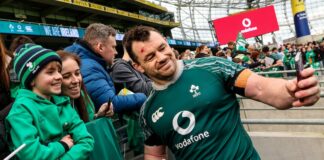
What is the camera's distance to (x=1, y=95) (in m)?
1.72

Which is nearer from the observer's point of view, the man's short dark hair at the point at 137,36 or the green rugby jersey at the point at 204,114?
the green rugby jersey at the point at 204,114

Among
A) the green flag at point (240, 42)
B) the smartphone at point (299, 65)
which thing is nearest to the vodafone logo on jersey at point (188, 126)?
the smartphone at point (299, 65)

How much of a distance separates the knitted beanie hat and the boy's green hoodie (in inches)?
2.6

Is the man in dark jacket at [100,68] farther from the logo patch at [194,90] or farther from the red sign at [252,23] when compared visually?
the red sign at [252,23]

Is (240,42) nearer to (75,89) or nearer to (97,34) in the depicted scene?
(97,34)

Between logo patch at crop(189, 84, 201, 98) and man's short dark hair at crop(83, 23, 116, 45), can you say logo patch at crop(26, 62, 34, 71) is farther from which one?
man's short dark hair at crop(83, 23, 116, 45)

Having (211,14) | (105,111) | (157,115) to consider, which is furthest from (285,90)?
(211,14)

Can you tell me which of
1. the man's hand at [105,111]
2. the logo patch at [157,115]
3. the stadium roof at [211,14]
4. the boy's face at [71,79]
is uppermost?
the stadium roof at [211,14]

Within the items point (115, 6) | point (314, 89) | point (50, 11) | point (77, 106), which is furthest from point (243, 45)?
point (115, 6)

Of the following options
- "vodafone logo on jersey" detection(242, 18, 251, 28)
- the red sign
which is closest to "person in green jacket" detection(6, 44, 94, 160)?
the red sign

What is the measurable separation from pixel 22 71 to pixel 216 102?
3.14 ft

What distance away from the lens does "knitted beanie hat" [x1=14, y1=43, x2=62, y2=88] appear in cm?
169

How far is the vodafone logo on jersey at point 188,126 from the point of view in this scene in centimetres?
154

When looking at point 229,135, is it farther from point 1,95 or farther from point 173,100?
point 1,95
